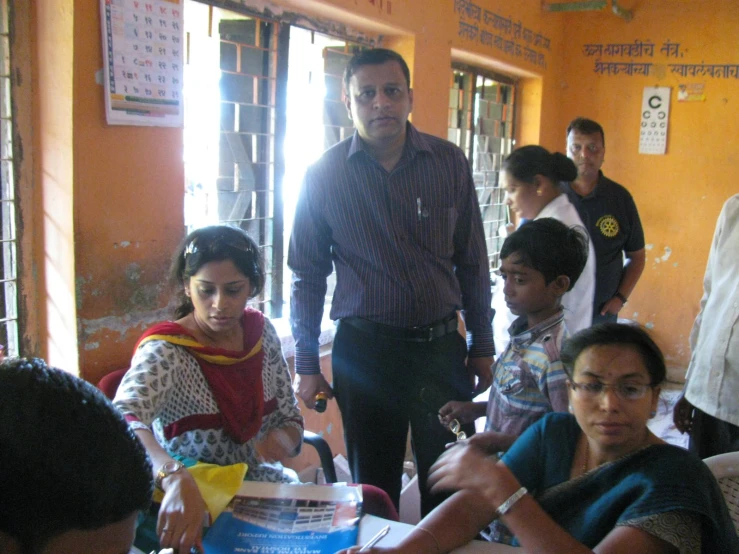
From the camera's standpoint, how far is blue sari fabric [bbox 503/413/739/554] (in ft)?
3.55

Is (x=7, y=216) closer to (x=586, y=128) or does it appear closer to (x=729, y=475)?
(x=729, y=475)

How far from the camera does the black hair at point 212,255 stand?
1.67 meters

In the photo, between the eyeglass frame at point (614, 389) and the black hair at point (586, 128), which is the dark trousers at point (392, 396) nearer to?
the eyeglass frame at point (614, 389)

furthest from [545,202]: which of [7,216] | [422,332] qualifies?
[7,216]

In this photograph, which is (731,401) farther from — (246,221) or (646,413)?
(246,221)

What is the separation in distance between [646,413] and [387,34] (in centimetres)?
257

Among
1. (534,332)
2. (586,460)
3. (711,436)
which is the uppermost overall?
(534,332)

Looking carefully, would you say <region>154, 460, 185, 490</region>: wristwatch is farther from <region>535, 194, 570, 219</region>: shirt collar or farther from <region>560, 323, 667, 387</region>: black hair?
<region>535, 194, 570, 219</region>: shirt collar

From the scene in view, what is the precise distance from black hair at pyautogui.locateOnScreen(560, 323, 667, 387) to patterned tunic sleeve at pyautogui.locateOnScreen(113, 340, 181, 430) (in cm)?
88

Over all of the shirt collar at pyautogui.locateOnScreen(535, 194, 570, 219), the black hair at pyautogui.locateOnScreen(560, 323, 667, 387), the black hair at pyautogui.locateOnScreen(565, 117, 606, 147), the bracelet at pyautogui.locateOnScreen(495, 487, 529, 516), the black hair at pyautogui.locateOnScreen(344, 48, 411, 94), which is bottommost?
the bracelet at pyautogui.locateOnScreen(495, 487, 529, 516)

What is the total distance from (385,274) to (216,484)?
85 cm

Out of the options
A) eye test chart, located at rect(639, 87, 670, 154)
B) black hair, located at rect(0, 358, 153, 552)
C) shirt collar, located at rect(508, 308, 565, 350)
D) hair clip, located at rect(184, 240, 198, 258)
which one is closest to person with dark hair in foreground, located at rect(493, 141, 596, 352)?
shirt collar, located at rect(508, 308, 565, 350)

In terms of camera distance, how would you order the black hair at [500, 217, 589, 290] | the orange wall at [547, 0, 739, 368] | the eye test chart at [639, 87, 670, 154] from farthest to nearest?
the eye test chart at [639, 87, 670, 154] < the orange wall at [547, 0, 739, 368] < the black hair at [500, 217, 589, 290]

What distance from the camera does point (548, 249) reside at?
69.4 inches
